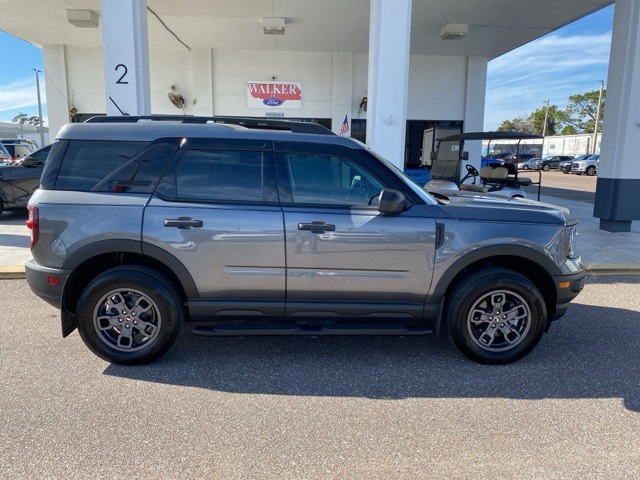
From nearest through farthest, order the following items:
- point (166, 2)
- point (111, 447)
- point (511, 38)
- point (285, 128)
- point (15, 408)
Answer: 1. point (111, 447)
2. point (15, 408)
3. point (285, 128)
4. point (166, 2)
5. point (511, 38)

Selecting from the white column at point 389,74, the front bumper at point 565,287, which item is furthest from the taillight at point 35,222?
the white column at point 389,74

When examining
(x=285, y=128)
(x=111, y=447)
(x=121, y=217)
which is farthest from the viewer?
(x=285, y=128)

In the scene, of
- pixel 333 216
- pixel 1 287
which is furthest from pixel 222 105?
pixel 333 216

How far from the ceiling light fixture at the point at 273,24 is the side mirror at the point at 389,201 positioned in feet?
30.3

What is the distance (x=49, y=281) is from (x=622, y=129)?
1071 centimetres

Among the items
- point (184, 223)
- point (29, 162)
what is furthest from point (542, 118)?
point (184, 223)

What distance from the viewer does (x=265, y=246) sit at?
144 inches

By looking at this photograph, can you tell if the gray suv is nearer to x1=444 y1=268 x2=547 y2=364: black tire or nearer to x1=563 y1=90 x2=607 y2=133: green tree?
x1=444 y1=268 x2=547 y2=364: black tire

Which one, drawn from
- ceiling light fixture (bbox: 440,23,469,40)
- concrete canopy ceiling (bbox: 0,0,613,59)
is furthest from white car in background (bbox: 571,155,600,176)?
ceiling light fixture (bbox: 440,23,469,40)

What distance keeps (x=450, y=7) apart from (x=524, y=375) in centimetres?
939

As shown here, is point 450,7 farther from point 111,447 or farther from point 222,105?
point 111,447

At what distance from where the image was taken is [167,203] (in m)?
3.72

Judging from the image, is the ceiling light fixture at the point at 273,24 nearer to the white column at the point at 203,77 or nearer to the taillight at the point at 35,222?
the white column at the point at 203,77

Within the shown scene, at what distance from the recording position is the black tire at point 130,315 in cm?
369
